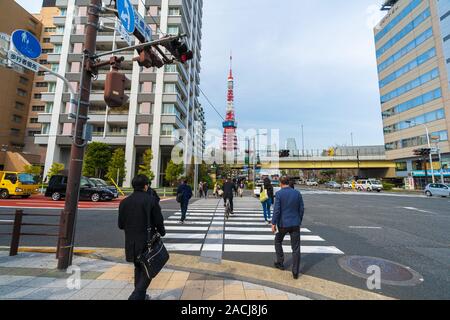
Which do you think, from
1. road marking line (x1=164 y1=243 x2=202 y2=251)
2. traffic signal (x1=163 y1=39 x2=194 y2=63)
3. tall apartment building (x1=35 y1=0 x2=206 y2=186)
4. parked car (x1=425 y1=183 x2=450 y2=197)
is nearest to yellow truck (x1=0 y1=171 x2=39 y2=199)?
tall apartment building (x1=35 y1=0 x2=206 y2=186)

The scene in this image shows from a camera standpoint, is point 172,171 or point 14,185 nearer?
point 14,185

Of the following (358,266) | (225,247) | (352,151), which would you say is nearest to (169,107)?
(225,247)

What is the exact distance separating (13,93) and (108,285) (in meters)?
58.2

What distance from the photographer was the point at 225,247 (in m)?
5.81

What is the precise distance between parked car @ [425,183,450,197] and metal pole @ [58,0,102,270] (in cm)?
3171

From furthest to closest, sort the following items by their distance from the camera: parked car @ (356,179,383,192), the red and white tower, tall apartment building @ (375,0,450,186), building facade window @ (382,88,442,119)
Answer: the red and white tower → building facade window @ (382,88,442,119) → tall apartment building @ (375,0,450,186) → parked car @ (356,179,383,192)

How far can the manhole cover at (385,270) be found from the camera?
3.80 m

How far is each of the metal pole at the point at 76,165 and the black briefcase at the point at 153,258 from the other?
231 centimetres

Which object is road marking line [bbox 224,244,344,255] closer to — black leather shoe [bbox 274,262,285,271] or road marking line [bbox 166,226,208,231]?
black leather shoe [bbox 274,262,285,271]

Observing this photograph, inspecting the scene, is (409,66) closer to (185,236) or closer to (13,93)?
(185,236)

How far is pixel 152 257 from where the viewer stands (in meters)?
2.70

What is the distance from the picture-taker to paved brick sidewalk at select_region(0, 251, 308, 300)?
3119 mm

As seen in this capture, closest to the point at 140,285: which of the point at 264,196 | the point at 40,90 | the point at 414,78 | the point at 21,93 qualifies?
the point at 264,196
